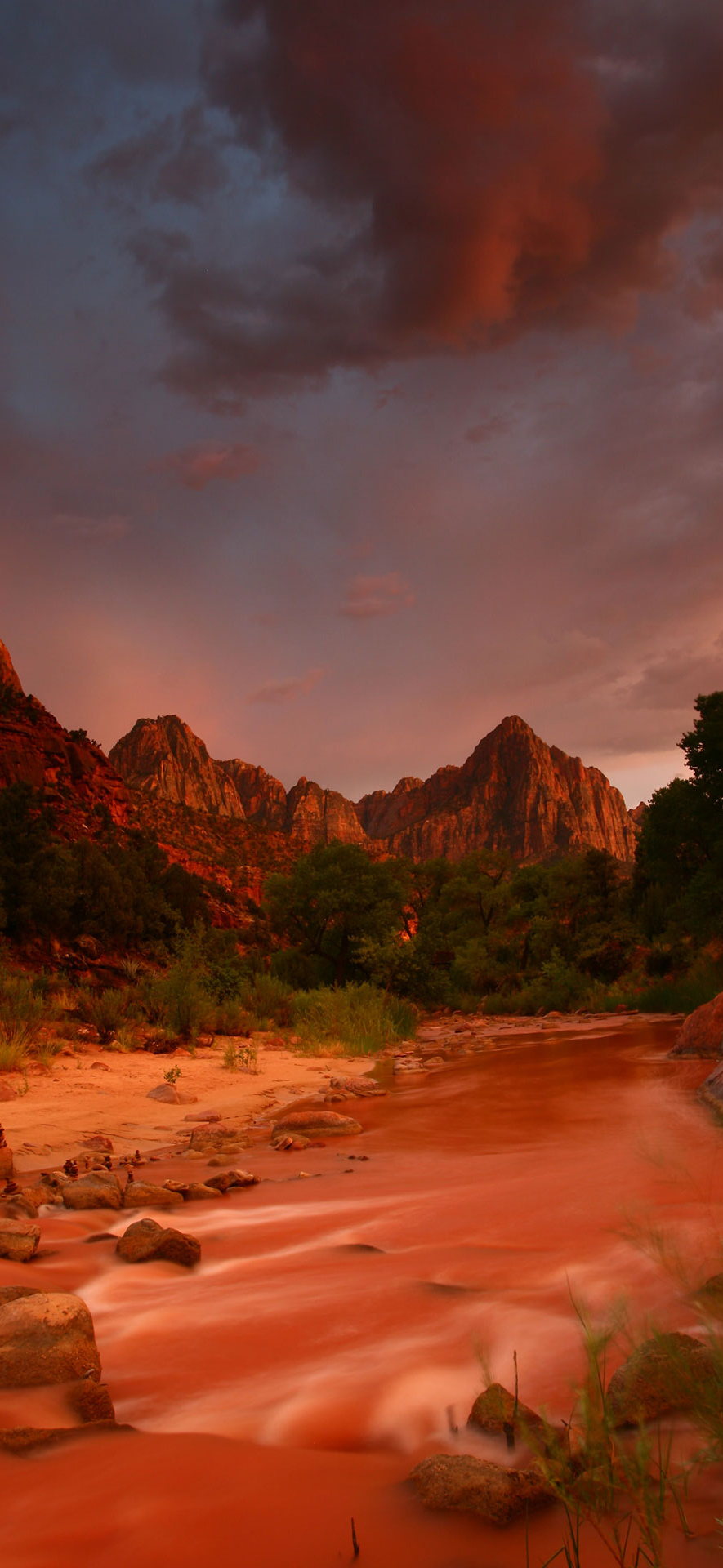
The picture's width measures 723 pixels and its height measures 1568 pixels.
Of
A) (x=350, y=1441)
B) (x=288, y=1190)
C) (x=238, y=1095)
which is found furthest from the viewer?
(x=238, y=1095)

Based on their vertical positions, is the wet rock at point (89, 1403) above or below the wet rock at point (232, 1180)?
above

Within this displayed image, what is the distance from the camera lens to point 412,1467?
167 cm

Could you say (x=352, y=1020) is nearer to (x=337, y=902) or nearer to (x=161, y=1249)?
(x=337, y=902)

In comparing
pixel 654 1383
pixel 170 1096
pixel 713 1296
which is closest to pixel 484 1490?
pixel 654 1383

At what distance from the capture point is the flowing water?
4.59 ft

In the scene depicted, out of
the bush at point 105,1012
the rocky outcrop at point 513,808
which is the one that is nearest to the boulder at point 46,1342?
the bush at point 105,1012

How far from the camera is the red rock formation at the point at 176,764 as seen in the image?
136 metres

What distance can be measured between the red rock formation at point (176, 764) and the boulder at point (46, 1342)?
131 meters

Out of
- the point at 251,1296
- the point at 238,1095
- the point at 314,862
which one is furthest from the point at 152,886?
the point at 251,1296

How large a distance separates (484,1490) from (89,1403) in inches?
41.8

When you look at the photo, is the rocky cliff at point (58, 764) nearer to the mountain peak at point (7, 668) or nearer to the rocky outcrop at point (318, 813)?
the mountain peak at point (7, 668)

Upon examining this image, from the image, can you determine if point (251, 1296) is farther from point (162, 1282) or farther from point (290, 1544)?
point (290, 1544)

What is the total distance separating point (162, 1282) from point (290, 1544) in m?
1.97

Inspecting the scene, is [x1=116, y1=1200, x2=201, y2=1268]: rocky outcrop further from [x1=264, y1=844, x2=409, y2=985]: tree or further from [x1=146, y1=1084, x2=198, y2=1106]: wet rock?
[x1=264, y1=844, x2=409, y2=985]: tree
